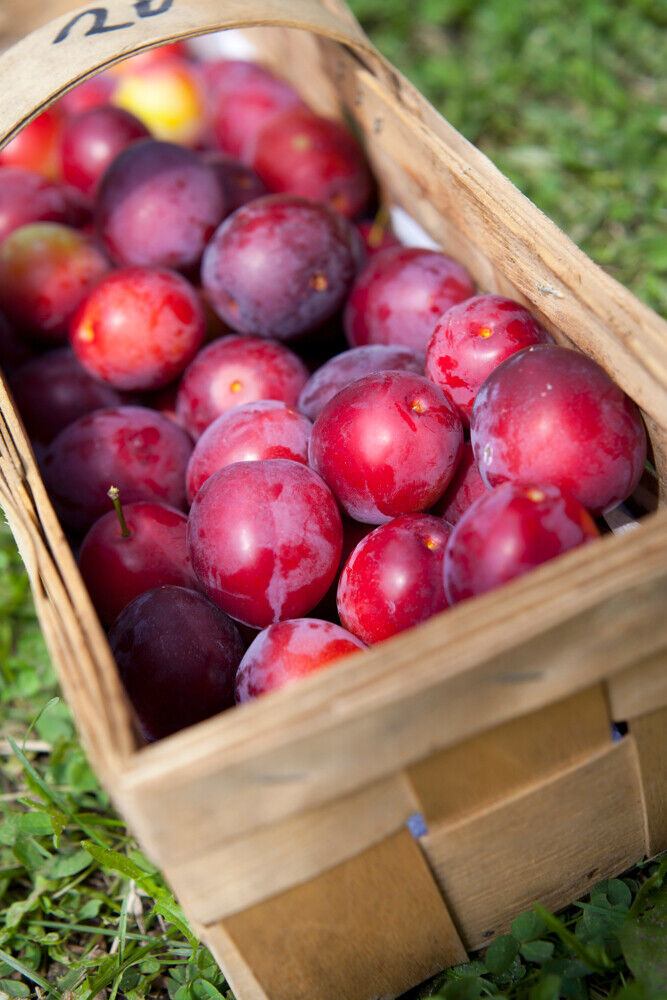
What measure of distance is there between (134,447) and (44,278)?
0.47 meters

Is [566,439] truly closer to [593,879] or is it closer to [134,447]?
[593,879]

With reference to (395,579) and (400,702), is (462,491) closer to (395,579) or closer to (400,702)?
(395,579)

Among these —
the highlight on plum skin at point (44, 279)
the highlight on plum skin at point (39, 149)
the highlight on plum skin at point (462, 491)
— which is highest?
the highlight on plum skin at point (39, 149)

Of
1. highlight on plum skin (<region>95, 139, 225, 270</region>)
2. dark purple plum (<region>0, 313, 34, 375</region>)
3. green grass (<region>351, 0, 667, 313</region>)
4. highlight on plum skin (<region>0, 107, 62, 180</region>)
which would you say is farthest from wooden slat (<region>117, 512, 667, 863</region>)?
highlight on plum skin (<region>0, 107, 62, 180</region>)

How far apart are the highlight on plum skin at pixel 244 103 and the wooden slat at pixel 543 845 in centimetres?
160

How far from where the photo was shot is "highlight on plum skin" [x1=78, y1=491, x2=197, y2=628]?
1213 millimetres

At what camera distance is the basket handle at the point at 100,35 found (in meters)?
1.26

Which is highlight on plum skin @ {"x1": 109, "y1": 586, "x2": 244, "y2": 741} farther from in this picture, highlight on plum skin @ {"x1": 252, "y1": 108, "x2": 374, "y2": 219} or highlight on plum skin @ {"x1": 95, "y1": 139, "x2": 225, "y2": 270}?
highlight on plum skin @ {"x1": 252, "y1": 108, "x2": 374, "y2": 219}

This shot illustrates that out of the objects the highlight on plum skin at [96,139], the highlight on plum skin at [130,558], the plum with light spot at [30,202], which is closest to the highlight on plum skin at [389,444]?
the highlight on plum skin at [130,558]

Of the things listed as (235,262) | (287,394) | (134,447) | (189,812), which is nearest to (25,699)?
(134,447)

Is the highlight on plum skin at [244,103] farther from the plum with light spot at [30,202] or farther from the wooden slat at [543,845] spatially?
the wooden slat at [543,845]

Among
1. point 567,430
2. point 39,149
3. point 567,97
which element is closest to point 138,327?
point 567,430

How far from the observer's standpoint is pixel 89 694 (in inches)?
31.4

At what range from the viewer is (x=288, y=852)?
32.4 inches
